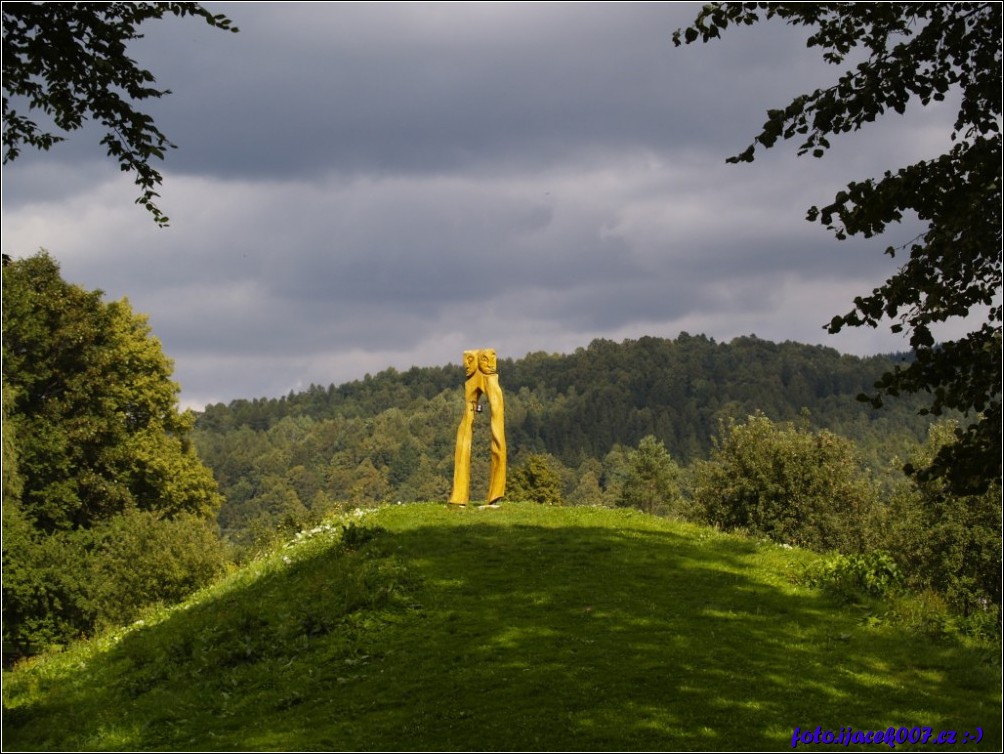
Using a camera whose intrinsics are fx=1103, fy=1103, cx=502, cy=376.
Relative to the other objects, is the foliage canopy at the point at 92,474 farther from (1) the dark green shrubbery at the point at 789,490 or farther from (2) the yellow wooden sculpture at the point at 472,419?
(1) the dark green shrubbery at the point at 789,490

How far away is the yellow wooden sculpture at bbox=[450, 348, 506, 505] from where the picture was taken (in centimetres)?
2948

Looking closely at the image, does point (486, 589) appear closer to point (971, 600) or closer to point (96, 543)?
point (96, 543)

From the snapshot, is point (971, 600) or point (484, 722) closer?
point (484, 722)

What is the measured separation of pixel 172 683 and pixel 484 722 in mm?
7224

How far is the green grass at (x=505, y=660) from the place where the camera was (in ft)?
47.3

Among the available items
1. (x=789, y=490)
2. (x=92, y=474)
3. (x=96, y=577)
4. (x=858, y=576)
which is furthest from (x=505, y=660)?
(x=789, y=490)

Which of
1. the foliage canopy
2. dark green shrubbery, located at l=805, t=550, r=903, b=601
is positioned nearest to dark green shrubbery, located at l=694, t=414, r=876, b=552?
the foliage canopy

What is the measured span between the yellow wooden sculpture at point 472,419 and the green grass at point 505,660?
3.75 metres

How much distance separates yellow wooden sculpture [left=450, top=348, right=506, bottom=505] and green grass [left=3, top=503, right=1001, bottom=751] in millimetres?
3748

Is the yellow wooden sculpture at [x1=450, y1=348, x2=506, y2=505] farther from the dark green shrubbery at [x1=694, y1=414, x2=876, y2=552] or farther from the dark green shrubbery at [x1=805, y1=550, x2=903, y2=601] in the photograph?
the dark green shrubbery at [x1=694, y1=414, x2=876, y2=552]

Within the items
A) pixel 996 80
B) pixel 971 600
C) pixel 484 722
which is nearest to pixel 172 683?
pixel 484 722

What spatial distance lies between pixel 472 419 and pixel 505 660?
13.4 m

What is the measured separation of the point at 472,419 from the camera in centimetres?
3000

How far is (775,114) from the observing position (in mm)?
13039
